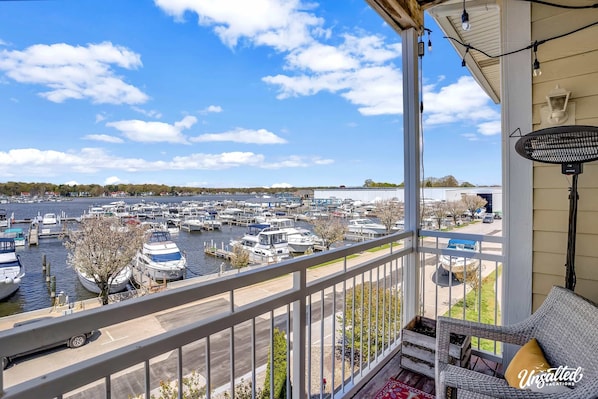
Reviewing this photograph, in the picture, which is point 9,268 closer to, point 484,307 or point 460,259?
point 460,259

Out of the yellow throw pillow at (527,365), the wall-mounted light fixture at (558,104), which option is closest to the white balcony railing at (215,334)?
the yellow throw pillow at (527,365)

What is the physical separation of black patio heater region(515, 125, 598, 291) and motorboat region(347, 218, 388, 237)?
1.03m

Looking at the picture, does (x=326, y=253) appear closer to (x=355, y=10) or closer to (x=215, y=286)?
(x=215, y=286)

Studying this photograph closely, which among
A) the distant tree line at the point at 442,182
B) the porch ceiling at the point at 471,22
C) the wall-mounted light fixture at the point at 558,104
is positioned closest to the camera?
the wall-mounted light fixture at the point at 558,104

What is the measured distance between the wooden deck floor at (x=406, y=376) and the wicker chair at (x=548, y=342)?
577mm

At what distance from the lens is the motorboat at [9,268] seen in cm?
91

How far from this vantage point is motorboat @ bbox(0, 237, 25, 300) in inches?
35.9

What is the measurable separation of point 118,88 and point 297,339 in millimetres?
1417

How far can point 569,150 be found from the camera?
70.2 inches

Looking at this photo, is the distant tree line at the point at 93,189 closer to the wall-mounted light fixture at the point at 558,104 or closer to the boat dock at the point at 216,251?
the boat dock at the point at 216,251

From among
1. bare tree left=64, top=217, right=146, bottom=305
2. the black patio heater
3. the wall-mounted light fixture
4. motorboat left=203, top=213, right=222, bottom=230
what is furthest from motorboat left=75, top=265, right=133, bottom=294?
the wall-mounted light fixture

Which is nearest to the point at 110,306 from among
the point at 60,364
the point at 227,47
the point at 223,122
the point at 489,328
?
the point at 60,364

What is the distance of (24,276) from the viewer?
95 centimetres

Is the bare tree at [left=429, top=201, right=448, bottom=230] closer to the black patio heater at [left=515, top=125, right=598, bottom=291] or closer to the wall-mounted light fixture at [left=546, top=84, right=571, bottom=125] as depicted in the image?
the black patio heater at [left=515, top=125, right=598, bottom=291]
